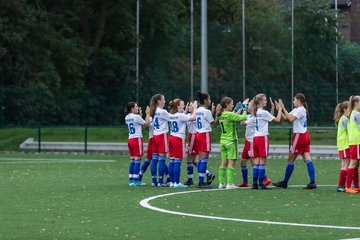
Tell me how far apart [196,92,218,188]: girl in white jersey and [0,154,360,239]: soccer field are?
0.84 m

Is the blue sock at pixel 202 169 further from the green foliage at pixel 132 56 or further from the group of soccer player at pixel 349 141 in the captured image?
the green foliage at pixel 132 56

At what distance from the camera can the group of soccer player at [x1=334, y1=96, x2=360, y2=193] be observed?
21375 millimetres

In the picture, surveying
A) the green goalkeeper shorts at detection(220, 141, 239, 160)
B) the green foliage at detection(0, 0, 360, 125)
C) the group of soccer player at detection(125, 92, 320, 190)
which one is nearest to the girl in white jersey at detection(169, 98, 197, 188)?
the group of soccer player at detection(125, 92, 320, 190)

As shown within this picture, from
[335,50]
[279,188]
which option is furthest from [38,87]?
[279,188]

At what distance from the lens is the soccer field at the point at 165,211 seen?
583 inches

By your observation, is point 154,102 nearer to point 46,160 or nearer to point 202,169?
point 202,169

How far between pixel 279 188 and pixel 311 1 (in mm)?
34655

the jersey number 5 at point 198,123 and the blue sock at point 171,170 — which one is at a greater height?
the jersey number 5 at point 198,123

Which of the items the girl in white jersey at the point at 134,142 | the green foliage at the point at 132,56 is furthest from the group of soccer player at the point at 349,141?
the green foliage at the point at 132,56

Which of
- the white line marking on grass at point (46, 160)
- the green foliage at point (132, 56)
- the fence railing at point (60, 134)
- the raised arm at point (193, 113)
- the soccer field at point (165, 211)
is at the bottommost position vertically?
the soccer field at point (165, 211)

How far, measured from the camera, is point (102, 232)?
49.0ft

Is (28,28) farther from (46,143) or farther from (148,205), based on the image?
(148,205)

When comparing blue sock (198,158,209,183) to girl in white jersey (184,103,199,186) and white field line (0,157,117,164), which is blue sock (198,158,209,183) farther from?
white field line (0,157,117,164)

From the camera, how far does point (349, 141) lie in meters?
21.6
